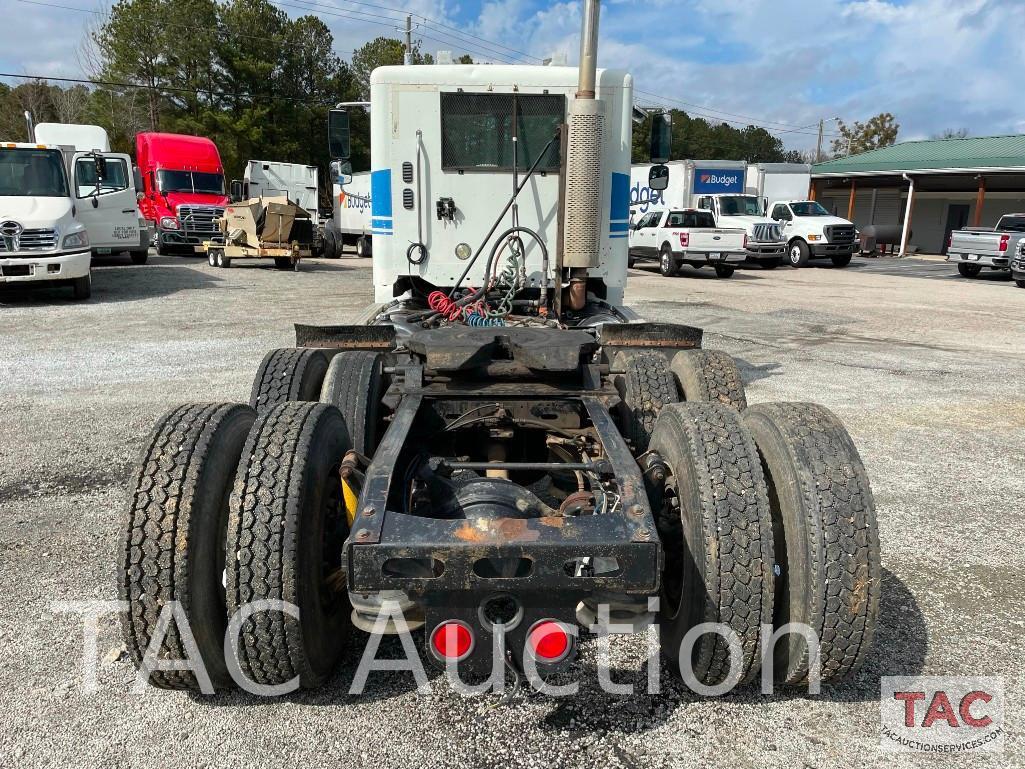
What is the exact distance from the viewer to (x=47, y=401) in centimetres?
695

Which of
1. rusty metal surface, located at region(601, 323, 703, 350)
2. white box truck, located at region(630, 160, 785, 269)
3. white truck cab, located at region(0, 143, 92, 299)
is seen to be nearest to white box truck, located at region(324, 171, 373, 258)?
white box truck, located at region(630, 160, 785, 269)

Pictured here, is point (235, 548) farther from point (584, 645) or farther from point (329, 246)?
point (329, 246)

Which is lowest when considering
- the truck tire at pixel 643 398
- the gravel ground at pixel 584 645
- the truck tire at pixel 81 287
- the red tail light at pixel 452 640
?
the gravel ground at pixel 584 645

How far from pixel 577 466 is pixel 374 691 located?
1123 mm

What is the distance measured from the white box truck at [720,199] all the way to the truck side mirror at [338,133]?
1667cm

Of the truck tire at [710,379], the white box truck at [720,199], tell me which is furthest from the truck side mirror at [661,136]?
the white box truck at [720,199]

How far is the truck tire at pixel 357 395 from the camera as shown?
3.90m

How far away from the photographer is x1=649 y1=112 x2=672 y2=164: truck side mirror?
697 centimetres

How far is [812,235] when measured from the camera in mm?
24891

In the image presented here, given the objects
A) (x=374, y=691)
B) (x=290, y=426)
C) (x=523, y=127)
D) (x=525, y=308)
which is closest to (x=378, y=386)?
(x=290, y=426)

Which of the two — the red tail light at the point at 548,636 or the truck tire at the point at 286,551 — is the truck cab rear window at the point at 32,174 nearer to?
the truck tire at the point at 286,551

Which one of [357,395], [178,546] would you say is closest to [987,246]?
[357,395]

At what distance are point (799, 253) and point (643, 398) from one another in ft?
75.7

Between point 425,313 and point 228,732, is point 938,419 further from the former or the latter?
point 228,732
